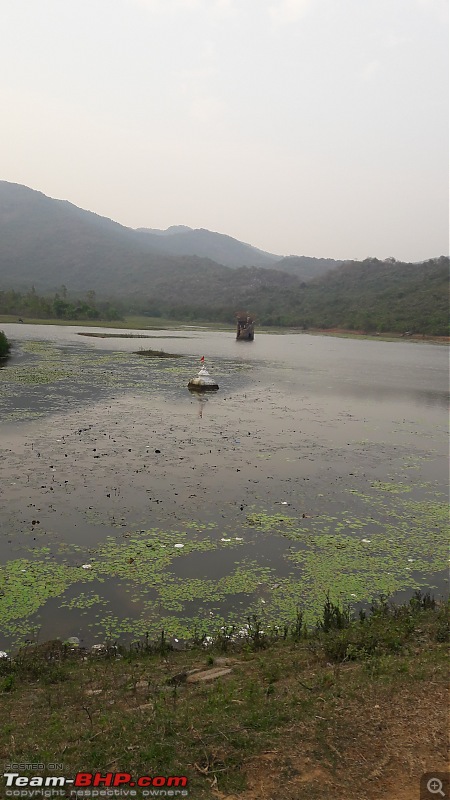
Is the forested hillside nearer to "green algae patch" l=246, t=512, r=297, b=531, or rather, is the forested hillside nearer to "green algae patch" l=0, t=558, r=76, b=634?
"green algae patch" l=246, t=512, r=297, b=531

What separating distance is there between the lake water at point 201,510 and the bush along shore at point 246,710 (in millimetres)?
1280

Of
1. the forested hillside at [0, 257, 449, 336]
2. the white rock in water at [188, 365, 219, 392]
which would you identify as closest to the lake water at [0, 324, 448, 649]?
the white rock in water at [188, 365, 219, 392]

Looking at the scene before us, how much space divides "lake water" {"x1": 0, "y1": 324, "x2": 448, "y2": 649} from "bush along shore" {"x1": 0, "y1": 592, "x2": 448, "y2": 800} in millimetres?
1280

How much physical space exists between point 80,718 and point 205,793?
2.12 metres

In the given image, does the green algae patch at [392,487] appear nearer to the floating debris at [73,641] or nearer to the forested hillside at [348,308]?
the floating debris at [73,641]

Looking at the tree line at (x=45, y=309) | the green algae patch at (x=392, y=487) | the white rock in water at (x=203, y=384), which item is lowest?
the green algae patch at (x=392, y=487)

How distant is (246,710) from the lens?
20.7 ft

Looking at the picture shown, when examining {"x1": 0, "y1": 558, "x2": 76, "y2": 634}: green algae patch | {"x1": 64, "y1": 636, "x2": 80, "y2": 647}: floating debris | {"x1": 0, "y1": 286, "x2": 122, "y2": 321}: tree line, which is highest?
{"x1": 0, "y1": 286, "x2": 122, "y2": 321}: tree line

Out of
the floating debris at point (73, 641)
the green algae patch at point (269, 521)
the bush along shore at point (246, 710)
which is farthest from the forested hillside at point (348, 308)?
the floating debris at point (73, 641)

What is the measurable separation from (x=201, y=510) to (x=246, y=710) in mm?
9027

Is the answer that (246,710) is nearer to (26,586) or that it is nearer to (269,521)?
(26,586)

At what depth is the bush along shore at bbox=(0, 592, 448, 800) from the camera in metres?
5.30

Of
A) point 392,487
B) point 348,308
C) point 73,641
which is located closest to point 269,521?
point 392,487

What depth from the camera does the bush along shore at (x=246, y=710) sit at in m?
5.30
